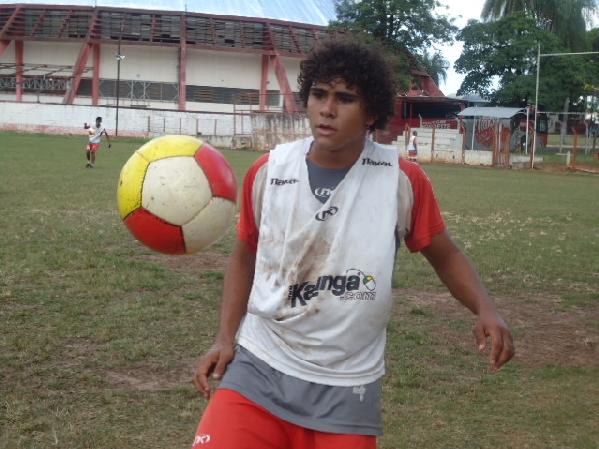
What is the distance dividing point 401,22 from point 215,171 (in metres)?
56.2

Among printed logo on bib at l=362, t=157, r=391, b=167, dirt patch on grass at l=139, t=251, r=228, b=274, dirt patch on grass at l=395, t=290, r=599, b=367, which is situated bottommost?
dirt patch on grass at l=395, t=290, r=599, b=367

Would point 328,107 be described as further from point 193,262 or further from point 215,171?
point 193,262

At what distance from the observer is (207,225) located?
4.09 m

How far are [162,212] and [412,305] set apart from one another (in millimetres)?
4638

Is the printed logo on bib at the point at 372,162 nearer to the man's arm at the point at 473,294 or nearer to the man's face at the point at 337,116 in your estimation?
the man's face at the point at 337,116

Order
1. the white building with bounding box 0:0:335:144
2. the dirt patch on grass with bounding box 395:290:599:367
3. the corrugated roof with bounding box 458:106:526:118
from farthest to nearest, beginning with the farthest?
the white building with bounding box 0:0:335:144, the corrugated roof with bounding box 458:106:526:118, the dirt patch on grass with bounding box 395:290:599:367

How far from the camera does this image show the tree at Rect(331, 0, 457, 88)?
57594 millimetres

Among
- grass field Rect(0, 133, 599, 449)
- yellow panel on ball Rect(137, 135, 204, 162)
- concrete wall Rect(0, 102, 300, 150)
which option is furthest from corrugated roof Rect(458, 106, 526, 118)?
yellow panel on ball Rect(137, 135, 204, 162)

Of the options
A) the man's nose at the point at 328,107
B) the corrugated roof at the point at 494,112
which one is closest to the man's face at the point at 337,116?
the man's nose at the point at 328,107

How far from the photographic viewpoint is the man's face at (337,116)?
3.04m

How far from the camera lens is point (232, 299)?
3189 mm

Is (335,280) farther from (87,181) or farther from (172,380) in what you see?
(87,181)

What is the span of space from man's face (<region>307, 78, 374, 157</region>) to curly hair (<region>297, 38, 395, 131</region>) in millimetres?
27

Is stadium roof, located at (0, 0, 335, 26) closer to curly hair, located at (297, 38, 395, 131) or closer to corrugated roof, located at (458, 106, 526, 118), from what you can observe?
corrugated roof, located at (458, 106, 526, 118)
